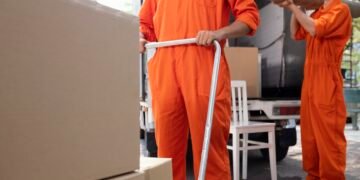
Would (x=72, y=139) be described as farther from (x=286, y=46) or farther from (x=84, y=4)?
(x=286, y=46)

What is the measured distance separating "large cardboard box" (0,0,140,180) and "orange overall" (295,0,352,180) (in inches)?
69.3

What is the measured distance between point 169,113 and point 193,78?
19cm

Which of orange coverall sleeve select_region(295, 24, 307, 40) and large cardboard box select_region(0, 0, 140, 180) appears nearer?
large cardboard box select_region(0, 0, 140, 180)

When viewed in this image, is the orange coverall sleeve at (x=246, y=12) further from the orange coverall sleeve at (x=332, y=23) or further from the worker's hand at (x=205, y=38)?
the orange coverall sleeve at (x=332, y=23)

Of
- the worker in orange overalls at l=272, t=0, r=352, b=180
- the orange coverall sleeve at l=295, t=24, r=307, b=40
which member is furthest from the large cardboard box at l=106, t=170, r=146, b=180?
the orange coverall sleeve at l=295, t=24, r=307, b=40

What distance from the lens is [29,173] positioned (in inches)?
24.0

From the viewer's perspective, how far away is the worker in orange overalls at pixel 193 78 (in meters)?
1.39

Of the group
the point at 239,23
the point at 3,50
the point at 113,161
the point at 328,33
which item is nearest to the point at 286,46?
the point at 328,33

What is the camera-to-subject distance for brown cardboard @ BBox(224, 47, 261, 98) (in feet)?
10.9

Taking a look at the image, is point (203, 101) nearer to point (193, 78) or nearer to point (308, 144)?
point (193, 78)

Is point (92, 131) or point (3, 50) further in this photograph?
point (92, 131)

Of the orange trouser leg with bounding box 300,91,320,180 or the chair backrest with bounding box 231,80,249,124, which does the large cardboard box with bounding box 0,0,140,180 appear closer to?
the orange trouser leg with bounding box 300,91,320,180

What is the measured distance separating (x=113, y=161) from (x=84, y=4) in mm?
340

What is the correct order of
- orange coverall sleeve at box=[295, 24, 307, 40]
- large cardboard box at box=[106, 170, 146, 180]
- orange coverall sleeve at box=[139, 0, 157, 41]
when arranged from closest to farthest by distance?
large cardboard box at box=[106, 170, 146, 180] → orange coverall sleeve at box=[139, 0, 157, 41] → orange coverall sleeve at box=[295, 24, 307, 40]
